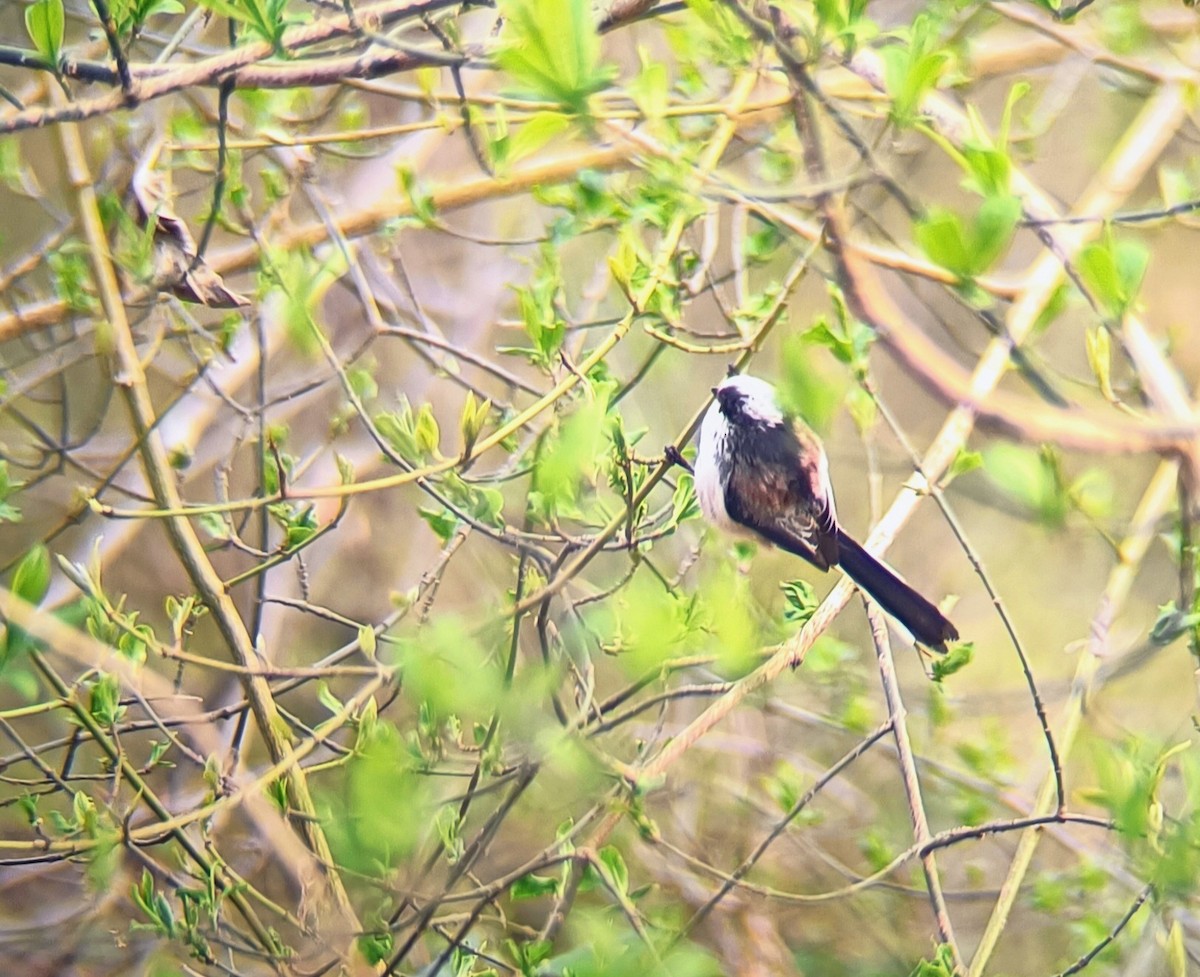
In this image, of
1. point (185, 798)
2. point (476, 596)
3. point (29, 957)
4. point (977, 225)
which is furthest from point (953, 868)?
point (977, 225)

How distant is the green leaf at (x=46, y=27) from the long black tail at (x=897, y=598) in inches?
33.6

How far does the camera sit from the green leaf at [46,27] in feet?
2.65

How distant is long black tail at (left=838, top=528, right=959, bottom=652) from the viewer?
1.14 metres

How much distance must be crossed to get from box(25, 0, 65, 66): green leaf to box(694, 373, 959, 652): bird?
2.22 ft

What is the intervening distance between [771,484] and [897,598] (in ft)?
0.67

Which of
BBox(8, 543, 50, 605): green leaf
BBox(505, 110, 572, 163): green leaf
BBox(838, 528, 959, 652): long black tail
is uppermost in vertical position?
BBox(505, 110, 572, 163): green leaf

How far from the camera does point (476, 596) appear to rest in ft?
6.35

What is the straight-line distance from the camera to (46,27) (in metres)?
0.81

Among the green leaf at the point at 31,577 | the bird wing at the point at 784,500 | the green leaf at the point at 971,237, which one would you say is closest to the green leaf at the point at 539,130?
the green leaf at the point at 971,237

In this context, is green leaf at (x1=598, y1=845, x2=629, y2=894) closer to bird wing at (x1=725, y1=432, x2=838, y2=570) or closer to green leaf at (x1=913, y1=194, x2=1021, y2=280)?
bird wing at (x1=725, y1=432, x2=838, y2=570)

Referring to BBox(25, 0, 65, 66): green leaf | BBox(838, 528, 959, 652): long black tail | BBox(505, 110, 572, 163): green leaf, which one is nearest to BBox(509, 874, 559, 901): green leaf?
BBox(838, 528, 959, 652): long black tail

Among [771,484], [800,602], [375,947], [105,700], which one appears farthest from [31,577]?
[771,484]

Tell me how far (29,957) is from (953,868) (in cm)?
147

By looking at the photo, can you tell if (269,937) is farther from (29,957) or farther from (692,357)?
(692,357)
